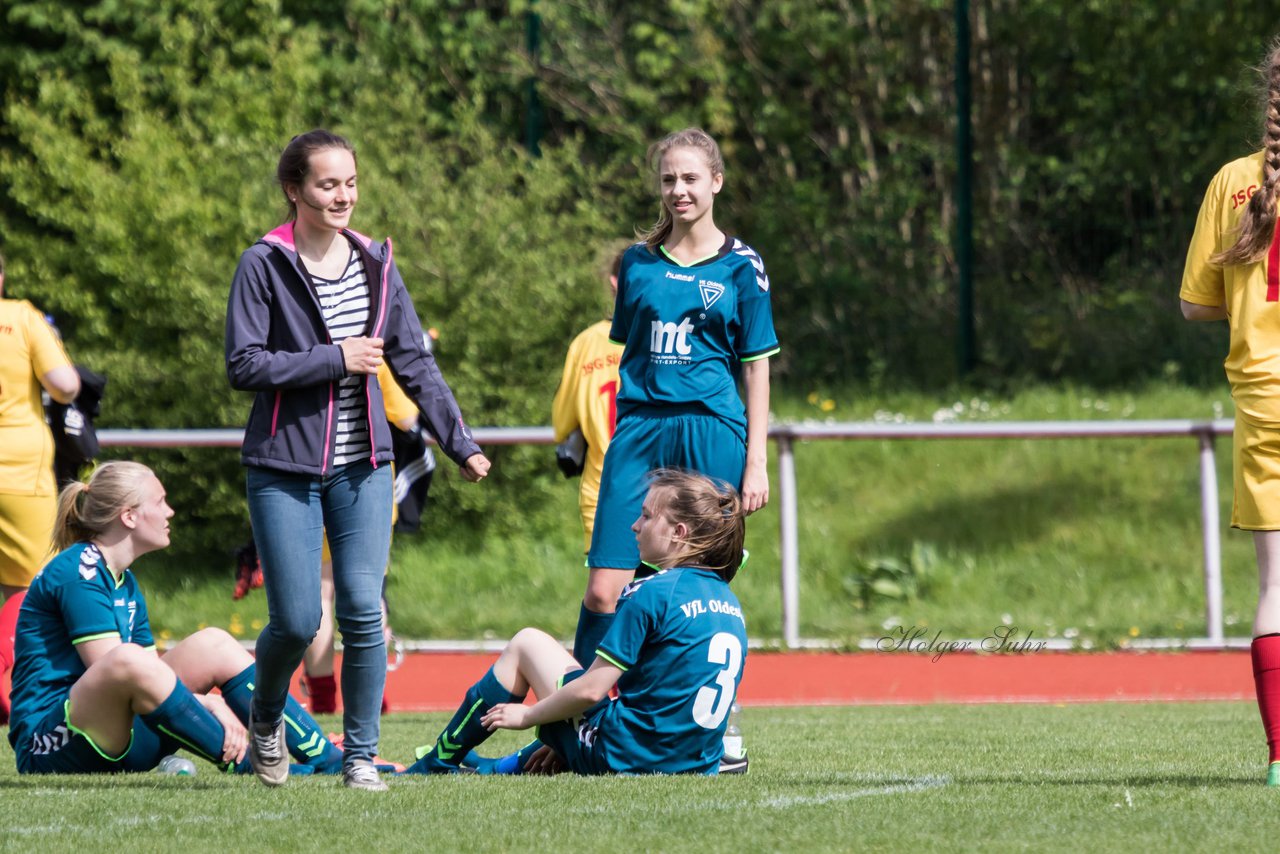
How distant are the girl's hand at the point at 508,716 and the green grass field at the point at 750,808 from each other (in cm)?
17

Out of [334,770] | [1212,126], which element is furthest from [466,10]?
[334,770]

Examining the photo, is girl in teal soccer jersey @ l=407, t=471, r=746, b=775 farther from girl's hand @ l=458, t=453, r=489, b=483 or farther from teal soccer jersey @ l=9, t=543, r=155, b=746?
teal soccer jersey @ l=9, t=543, r=155, b=746

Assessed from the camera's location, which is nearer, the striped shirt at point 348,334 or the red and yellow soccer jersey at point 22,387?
the striped shirt at point 348,334

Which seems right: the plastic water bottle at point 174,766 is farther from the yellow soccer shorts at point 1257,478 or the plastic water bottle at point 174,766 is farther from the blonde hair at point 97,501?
the yellow soccer shorts at point 1257,478

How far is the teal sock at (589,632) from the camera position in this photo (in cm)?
633

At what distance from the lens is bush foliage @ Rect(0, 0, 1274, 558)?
14.7m

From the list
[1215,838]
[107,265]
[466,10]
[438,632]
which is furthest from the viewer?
[466,10]

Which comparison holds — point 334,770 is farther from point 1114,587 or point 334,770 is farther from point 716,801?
point 1114,587

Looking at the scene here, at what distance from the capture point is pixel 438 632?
1239cm

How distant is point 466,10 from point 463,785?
16.2 metres

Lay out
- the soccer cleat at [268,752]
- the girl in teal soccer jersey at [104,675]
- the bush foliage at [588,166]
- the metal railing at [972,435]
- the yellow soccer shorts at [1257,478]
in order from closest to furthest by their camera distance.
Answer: the yellow soccer shorts at [1257,478]
the soccer cleat at [268,752]
the girl in teal soccer jersey at [104,675]
the metal railing at [972,435]
the bush foliage at [588,166]

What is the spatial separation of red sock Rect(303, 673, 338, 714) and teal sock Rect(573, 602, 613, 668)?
94.3 inches

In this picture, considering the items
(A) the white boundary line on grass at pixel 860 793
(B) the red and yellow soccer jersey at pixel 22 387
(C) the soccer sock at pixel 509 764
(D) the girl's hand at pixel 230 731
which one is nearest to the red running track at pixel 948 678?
(B) the red and yellow soccer jersey at pixel 22 387

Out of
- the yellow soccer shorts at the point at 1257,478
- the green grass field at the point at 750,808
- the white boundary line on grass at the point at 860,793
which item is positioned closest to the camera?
the green grass field at the point at 750,808
